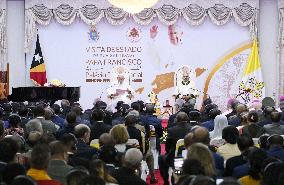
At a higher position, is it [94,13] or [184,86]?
[94,13]

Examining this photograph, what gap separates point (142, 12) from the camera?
1686cm

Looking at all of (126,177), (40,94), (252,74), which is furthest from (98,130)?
(252,74)

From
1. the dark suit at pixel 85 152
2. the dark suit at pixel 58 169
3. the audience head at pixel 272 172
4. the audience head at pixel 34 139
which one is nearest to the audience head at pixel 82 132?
the dark suit at pixel 85 152

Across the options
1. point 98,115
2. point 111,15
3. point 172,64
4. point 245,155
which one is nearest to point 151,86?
point 172,64

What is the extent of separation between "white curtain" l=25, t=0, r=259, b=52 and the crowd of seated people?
26.3 ft

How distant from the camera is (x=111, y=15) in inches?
664

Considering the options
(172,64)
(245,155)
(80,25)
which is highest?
(80,25)

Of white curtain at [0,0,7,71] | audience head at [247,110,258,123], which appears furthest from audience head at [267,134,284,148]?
white curtain at [0,0,7,71]

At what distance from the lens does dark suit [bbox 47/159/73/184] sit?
4.81 m

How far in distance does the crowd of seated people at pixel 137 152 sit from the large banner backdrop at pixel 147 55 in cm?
792

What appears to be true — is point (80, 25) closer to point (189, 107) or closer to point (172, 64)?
point (172, 64)

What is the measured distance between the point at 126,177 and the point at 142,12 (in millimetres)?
12463

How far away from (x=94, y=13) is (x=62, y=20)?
0.92 m

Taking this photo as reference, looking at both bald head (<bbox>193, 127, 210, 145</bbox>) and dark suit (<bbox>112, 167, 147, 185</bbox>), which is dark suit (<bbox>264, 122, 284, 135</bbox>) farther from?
dark suit (<bbox>112, 167, 147, 185</bbox>)
